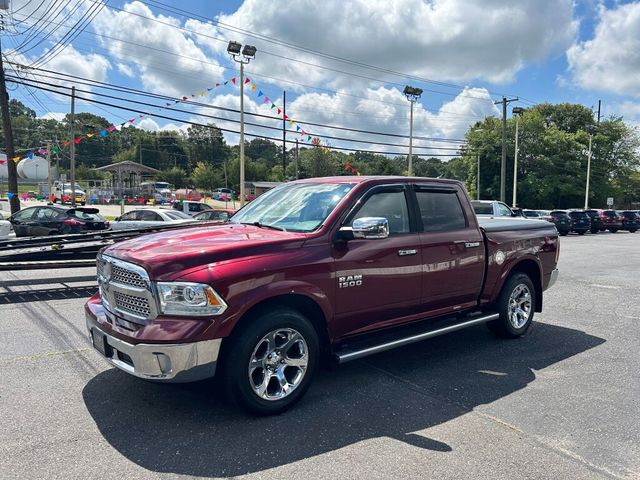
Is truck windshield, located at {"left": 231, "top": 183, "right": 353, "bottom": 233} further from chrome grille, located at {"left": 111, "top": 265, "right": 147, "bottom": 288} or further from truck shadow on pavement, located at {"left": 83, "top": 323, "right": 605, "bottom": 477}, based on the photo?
truck shadow on pavement, located at {"left": 83, "top": 323, "right": 605, "bottom": 477}

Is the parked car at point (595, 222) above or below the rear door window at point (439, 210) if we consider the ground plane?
below

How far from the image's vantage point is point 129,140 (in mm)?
106312

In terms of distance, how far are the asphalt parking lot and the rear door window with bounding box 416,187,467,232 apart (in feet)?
4.76

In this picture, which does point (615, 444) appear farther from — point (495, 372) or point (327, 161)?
point (327, 161)

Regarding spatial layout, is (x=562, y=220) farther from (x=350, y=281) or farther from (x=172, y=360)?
(x=172, y=360)

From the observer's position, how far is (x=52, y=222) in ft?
52.0

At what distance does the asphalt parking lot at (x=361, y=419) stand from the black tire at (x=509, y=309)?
0.23m

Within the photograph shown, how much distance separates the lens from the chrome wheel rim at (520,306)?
596 centimetres

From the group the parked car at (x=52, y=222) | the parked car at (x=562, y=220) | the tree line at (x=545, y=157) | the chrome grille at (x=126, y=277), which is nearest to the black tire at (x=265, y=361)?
the chrome grille at (x=126, y=277)

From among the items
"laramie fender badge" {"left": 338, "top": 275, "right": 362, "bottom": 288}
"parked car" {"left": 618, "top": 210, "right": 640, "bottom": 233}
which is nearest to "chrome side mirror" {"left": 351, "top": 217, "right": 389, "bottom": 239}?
"laramie fender badge" {"left": 338, "top": 275, "right": 362, "bottom": 288}

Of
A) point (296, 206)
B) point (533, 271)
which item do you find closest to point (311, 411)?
point (296, 206)

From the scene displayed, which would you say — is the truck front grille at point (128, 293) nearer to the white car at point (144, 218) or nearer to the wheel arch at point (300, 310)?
the wheel arch at point (300, 310)

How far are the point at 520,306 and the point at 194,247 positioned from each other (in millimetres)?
4343

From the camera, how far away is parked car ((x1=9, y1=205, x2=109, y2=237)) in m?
15.8
